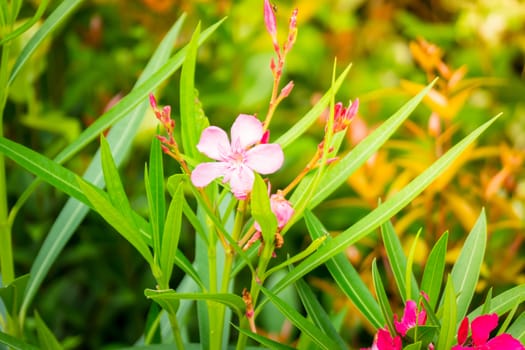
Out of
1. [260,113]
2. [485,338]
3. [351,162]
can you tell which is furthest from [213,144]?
[260,113]

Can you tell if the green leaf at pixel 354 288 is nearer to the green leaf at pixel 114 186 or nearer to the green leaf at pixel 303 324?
the green leaf at pixel 303 324

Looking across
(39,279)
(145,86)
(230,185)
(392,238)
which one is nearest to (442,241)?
(392,238)

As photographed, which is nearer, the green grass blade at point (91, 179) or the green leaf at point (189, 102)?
the green leaf at point (189, 102)

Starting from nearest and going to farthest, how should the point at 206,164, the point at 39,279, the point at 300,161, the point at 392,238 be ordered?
1. the point at 206,164
2. the point at 392,238
3. the point at 39,279
4. the point at 300,161

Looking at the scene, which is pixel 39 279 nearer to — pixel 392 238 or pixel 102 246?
pixel 392 238

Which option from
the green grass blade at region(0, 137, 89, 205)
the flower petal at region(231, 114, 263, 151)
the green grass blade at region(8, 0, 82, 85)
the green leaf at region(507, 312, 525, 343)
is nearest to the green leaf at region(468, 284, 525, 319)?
the green leaf at region(507, 312, 525, 343)

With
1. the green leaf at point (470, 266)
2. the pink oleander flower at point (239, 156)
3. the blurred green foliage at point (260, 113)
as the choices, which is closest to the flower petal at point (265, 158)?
the pink oleander flower at point (239, 156)
